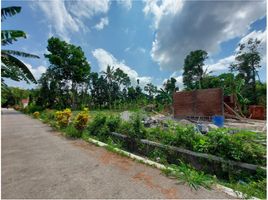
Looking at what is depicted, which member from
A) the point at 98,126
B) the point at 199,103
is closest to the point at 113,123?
the point at 98,126

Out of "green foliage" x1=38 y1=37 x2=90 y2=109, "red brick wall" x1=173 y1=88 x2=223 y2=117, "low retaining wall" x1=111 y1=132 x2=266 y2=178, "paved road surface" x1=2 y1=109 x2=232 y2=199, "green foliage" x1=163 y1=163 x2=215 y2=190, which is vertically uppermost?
"green foliage" x1=38 y1=37 x2=90 y2=109

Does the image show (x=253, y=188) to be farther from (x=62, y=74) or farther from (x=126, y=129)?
(x=62, y=74)

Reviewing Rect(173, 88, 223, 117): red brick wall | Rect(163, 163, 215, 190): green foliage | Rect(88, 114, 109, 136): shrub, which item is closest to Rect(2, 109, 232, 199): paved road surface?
Rect(163, 163, 215, 190): green foliage

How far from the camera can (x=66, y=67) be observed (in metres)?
34.3

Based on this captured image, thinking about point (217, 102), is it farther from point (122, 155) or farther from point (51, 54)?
point (51, 54)

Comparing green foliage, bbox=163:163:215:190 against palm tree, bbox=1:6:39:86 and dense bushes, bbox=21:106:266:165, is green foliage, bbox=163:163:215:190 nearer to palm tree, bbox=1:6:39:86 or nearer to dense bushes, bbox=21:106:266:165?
dense bushes, bbox=21:106:266:165

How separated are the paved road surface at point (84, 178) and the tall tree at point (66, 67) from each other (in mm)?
31042

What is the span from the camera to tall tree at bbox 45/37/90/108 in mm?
33281

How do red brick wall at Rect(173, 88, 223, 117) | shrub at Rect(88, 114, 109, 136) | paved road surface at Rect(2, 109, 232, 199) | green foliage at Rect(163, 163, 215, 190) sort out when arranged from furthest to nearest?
red brick wall at Rect(173, 88, 223, 117) → shrub at Rect(88, 114, 109, 136) → green foliage at Rect(163, 163, 215, 190) → paved road surface at Rect(2, 109, 232, 199)

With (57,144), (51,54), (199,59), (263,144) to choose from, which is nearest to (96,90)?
(51,54)

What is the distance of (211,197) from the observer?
2.94 meters

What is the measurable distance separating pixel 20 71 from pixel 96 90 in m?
44.6

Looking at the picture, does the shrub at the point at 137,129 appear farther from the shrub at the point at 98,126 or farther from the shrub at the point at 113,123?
the shrub at the point at 98,126

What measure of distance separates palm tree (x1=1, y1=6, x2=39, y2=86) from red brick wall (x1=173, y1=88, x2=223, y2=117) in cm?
1228
